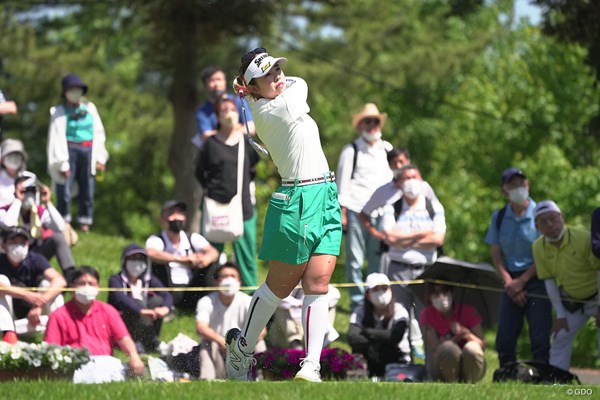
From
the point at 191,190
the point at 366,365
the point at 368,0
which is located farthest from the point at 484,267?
the point at 368,0

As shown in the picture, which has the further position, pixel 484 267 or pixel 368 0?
pixel 368 0

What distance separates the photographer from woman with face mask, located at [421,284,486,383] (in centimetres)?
1207

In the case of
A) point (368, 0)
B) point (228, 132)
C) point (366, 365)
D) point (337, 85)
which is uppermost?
point (368, 0)

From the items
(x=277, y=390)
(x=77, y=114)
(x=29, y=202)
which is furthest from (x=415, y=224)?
(x=77, y=114)

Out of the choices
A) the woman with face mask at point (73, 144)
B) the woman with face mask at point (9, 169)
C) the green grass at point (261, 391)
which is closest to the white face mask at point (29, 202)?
the woman with face mask at point (9, 169)

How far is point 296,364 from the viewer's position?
11.4m

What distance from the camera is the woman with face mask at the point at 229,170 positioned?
14.1 meters

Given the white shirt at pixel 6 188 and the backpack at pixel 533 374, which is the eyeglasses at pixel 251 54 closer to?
the backpack at pixel 533 374

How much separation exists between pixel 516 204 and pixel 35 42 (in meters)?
28.2

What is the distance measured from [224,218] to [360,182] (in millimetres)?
1601

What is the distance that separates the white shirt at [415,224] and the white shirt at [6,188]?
407 centimetres

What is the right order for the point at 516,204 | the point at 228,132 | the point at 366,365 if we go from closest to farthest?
the point at 366,365
the point at 516,204
the point at 228,132

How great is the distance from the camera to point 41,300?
13047mm

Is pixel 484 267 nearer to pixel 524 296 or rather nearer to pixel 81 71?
pixel 524 296
